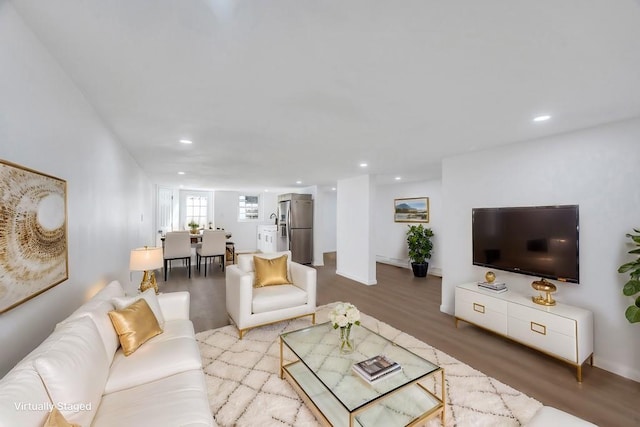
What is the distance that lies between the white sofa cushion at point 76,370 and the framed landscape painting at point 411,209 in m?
6.40

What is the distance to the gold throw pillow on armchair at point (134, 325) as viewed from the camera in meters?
1.82

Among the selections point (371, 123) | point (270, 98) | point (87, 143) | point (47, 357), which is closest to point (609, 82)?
point (371, 123)

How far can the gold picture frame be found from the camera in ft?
3.78

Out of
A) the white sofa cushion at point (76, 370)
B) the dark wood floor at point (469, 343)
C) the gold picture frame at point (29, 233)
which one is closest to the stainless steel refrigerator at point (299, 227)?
the dark wood floor at point (469, 343)

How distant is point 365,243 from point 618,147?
148 inches

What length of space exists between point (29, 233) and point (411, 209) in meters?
6.76

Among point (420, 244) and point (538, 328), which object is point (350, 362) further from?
point (420, 244)

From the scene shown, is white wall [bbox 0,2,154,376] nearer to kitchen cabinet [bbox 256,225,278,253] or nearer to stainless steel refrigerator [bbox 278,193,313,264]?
stainless steel refrigerator [bbox 278,193,313,264]

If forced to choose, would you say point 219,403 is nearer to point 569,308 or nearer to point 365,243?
point 569,308

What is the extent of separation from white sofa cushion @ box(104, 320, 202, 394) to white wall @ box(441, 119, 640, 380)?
11.5ft

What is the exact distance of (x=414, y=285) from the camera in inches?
210

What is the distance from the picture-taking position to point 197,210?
8.95 m

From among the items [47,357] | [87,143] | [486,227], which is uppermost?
[87,143]

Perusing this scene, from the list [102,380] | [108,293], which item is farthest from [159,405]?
[108,293]
